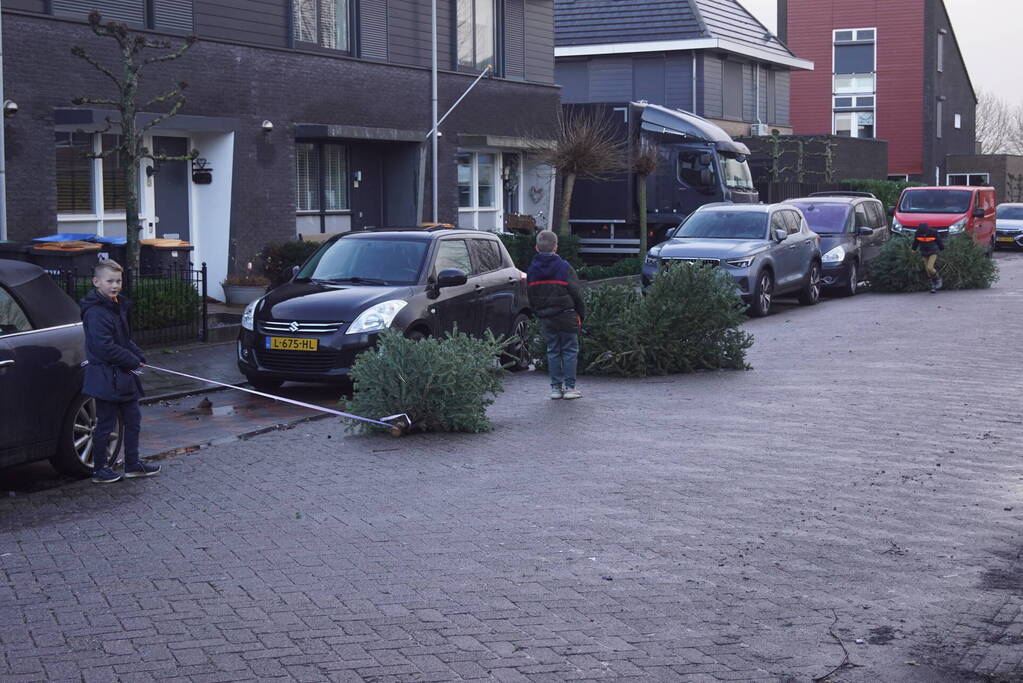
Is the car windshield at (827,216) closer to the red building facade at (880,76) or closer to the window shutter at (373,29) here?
the window shutter at (373,29)

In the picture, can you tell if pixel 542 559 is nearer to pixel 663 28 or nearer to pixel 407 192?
pixel 407 192

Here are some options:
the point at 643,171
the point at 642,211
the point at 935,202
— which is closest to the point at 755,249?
the point at 643,171

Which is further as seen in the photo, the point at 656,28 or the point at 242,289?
the point at 656,28

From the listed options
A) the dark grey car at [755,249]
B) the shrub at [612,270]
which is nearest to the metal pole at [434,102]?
the shrub at [612,270]

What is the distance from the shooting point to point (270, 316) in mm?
12836

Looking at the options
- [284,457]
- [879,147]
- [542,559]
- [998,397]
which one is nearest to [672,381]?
[998,397]

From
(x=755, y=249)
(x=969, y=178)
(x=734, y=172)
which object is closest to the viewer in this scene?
(x=755, y=249)

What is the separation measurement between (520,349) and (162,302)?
14.8 feet

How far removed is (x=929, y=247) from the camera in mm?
24219

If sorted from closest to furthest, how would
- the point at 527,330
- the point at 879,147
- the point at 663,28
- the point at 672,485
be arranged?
the point at 672,485
the point at 527,330
the point at 663,28
the point at 879,147

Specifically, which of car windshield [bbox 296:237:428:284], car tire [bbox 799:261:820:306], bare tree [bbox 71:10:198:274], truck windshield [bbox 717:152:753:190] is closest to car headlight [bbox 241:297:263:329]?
car windshield [bbox 296:237:428:284]

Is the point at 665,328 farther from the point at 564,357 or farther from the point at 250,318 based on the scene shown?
the point at 250,318

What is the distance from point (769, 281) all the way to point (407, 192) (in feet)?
25.5

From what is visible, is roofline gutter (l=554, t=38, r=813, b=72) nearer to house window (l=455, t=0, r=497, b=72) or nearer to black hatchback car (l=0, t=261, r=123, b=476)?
house window (l=455, t=0, r=497, b=72)
